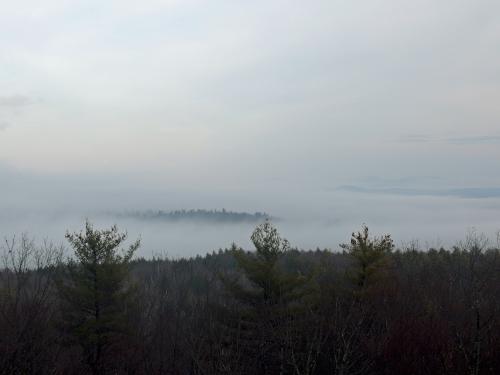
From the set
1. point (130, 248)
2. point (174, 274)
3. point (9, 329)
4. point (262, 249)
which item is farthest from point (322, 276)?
point (174, 274)

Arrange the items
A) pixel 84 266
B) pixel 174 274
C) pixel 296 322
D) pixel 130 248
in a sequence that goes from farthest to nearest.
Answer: pixel 174 274, pixel 130 248, pixel 84 266, pixel 296 322

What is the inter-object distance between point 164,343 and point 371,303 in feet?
29.8

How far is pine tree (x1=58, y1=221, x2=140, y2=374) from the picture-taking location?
1877cm

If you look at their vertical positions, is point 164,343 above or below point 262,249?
below

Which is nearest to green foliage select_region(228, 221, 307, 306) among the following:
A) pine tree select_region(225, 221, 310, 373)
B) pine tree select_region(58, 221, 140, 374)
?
pine tree select_region(225, 221, 310, 373)

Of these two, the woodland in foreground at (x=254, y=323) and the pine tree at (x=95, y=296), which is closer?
the woodland in foreground at (x=254, y=323)

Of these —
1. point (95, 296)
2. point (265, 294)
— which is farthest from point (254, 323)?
point (95, 296)

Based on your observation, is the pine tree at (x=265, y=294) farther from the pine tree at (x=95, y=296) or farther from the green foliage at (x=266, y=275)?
the pine tree at (x=95, y=296)

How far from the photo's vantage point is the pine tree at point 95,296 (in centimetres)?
1877

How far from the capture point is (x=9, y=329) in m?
14.9

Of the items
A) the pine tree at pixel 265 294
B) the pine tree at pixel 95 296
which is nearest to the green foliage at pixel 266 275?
the pine tree at pixel 265 294

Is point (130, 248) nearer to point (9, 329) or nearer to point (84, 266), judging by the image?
point (84, 266)

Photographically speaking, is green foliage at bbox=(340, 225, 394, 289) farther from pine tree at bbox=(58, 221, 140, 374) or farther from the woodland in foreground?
pine tree at bbox=(58, 221, 140, 374)

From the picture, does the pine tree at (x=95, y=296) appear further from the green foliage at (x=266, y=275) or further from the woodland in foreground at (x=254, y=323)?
the green foliage at (x=266, y=275)
